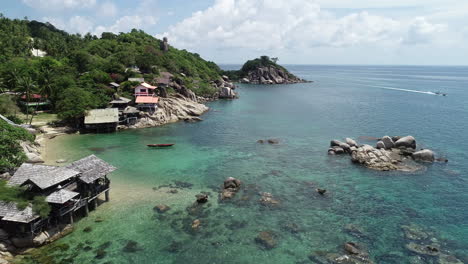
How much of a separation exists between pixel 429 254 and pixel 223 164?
87.5ft

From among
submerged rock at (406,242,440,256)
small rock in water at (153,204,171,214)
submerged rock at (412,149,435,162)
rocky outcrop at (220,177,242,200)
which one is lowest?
submerged rock at (406,242,440,256)

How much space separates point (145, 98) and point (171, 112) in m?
7.18

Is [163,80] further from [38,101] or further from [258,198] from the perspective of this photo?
[258,198]

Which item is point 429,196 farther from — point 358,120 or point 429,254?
point 358,120

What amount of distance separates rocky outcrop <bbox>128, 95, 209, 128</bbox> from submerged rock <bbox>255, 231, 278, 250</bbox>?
44.2m

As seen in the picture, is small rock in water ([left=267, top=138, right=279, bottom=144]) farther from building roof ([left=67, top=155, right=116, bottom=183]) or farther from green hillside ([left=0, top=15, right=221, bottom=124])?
green hillside ([left=0, top=15, right=221, bottom=124])

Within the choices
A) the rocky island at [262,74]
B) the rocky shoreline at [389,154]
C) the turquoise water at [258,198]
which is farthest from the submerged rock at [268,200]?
the rocky island at [262,74]

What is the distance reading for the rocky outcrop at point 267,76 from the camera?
561ft

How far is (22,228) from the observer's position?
23.2m

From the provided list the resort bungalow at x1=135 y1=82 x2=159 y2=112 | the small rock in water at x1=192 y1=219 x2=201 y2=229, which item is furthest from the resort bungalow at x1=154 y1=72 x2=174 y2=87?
the small rock in water at x1=192 y1=219 x2=201 y2=229

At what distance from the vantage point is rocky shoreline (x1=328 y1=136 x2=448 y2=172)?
42.1m

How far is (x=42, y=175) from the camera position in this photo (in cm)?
2586

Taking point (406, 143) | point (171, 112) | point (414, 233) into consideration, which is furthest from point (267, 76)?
point (414, 233)

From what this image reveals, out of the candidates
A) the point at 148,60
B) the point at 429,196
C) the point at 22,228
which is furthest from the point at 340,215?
the point at 148,60
